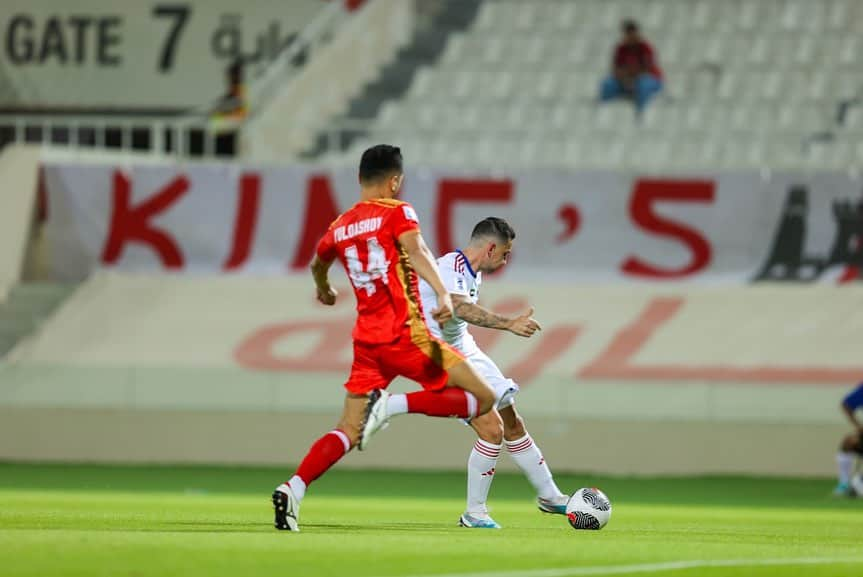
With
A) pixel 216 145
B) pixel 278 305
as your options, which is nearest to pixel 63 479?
pixel 278 305

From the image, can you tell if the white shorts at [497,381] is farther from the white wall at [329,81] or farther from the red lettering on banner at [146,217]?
the white wall at [329,81]

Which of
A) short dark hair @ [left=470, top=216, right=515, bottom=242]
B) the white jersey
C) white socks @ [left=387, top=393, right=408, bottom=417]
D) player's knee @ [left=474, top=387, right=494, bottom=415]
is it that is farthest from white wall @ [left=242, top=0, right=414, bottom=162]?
white socks @ [left=387, top=393, right=408, bottom=417]

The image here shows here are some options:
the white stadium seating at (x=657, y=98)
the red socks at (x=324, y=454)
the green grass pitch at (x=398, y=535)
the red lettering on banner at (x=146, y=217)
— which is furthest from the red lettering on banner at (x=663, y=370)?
the red socks at (x=324, y=454)

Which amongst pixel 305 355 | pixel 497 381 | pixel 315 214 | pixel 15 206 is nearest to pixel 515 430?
pixel 497 381

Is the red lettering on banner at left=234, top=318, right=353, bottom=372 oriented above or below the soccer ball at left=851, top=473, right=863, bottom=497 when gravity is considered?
above

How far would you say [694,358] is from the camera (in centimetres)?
2305

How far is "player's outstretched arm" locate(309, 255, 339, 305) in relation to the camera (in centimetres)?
1106

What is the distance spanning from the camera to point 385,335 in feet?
35.5

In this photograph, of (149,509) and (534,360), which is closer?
(149,509)

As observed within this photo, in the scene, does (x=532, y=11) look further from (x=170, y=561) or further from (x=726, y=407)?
(x=170, y=561)

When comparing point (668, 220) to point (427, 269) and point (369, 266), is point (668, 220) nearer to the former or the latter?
point (369, 266)

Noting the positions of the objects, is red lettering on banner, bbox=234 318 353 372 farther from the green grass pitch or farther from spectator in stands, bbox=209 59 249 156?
spectator in stands, bbox=209 59 249 156

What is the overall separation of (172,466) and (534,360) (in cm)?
432

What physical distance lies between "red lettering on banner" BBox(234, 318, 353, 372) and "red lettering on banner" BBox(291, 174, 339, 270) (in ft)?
4.41
